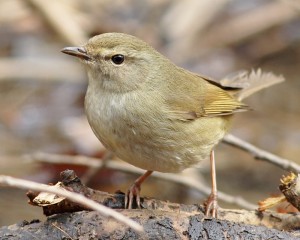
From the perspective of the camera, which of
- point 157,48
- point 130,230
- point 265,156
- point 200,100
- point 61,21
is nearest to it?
point 130,230

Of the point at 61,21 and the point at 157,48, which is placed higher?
the point at 157,48

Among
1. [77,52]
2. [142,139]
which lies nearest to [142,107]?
[142,139]

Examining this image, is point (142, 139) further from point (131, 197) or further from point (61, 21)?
point (61, 21)

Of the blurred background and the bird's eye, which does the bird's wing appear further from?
the blurred background

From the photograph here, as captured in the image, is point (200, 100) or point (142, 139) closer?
point (142, 139)

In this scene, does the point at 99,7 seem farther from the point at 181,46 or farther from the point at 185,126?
the point at 185,126

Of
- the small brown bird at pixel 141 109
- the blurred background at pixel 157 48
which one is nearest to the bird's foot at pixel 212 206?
the small brown bird at pixel 141 109

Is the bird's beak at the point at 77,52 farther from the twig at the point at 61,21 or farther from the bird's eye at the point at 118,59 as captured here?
the twig at the point at 61,21
